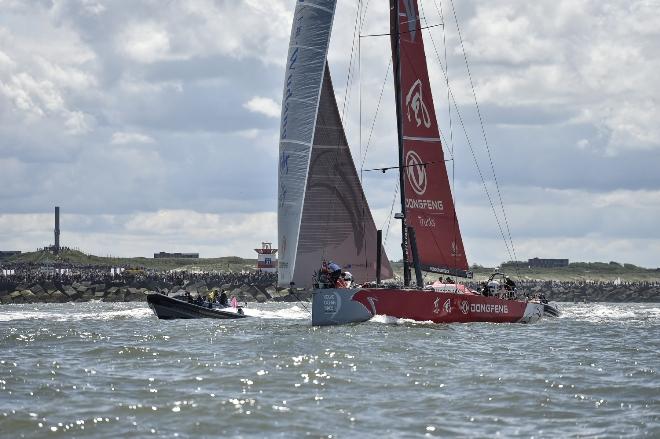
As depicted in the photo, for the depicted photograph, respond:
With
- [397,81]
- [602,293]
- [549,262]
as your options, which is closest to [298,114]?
[397,81]

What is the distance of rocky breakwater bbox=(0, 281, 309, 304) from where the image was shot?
92312 millimetres

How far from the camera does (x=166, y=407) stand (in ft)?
62.9

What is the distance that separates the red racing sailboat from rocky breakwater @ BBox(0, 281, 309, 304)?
49.9 meters

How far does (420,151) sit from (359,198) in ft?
12.3

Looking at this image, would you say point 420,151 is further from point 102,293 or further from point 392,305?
point 102,293

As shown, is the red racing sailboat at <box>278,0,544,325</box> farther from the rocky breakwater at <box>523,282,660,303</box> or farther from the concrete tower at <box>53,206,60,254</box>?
the concrete tower at <box>53,206,60,254</box>

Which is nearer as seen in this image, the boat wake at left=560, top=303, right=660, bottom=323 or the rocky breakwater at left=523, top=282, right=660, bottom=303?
the boat wake at left=560, top=303, right=660, bottom=323

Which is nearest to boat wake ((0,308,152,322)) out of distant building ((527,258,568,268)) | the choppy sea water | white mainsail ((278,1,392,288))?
white mainsail ((278,1,392,288))

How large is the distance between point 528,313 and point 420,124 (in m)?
8.53

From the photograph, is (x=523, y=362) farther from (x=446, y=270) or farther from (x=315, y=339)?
(x=446, y=270)

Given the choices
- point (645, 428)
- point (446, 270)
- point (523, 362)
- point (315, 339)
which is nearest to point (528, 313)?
point (446, 270)

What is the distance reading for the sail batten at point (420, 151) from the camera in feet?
135

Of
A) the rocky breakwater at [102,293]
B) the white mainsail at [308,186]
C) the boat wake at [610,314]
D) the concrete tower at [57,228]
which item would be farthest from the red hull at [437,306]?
the concrete tower at [57,228]

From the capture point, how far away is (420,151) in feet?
136
